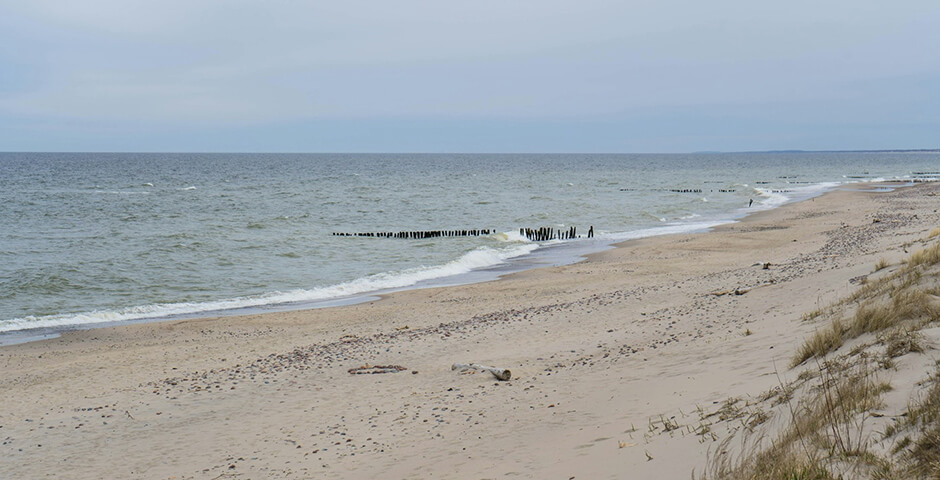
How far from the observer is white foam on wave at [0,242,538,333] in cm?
1889

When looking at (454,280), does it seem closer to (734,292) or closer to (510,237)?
(734,292)

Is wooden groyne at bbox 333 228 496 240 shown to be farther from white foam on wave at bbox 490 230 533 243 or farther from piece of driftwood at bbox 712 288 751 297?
piece of driftwood at bbox 712 288 751 297

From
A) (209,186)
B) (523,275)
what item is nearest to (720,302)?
(523,275)

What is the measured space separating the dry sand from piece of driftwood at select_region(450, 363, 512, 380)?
0.49ft

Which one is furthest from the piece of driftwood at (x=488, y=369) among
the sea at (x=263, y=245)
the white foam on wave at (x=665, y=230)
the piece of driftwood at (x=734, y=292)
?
the white foam on wave at (x=665, y=230)

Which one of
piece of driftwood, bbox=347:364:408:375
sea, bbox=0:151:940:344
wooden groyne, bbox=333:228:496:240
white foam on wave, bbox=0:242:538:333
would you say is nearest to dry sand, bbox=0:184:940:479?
piece of driftwood, bbox=347:364:408:375

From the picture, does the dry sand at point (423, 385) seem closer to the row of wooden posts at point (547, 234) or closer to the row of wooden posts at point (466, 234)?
the row of wooden posts at point (547, 234)

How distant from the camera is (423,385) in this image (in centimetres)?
1038

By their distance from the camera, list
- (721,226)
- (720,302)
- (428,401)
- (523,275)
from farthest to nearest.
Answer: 1. (721,226)
2. (523,275)
3. (720,302)
4. (428,401)

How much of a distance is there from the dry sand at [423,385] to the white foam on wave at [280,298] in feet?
7.02

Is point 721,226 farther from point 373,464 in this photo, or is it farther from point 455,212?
point 373,464

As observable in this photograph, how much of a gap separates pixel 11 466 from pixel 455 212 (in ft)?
147

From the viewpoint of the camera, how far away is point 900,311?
24.4ft

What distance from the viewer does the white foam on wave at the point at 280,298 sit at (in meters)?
18.9
